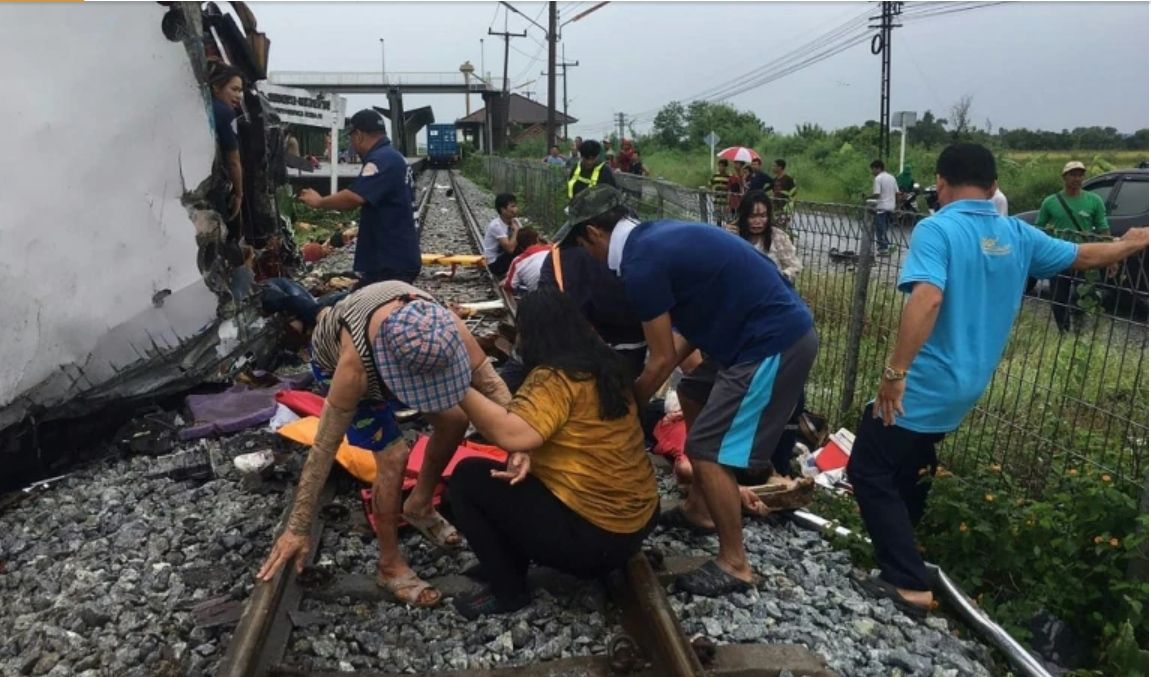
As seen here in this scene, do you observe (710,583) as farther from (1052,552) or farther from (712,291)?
(1052,552)

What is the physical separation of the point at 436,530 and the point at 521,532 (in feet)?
2.52

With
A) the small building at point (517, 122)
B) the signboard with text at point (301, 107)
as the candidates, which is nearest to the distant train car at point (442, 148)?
the small building at point (517, 122)

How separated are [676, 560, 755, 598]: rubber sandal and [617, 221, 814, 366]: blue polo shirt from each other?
82 centimetres

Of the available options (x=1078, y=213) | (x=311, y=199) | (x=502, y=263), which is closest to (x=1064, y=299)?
(x=311, y=199)

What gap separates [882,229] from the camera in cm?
514

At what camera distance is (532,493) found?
3.23 m

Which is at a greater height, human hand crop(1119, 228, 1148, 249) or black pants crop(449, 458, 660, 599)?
human hand crop(1119, 228, 1148, 249)

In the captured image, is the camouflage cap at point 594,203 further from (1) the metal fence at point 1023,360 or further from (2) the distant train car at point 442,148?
(2) the distant train car at point 442,148

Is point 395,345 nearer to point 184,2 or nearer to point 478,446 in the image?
point 478,446

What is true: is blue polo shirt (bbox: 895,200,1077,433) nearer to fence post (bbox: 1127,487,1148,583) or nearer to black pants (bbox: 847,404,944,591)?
black pants (bbox: 847,404,944,591)

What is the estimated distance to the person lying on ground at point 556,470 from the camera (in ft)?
10.1

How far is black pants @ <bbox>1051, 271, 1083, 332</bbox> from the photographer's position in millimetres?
4051

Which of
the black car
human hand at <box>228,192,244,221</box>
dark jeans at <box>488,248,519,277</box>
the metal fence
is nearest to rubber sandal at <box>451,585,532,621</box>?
the metal fence

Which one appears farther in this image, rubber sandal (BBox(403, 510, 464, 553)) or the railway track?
rubber sandal (BBox(403, 510, 464, 553))
